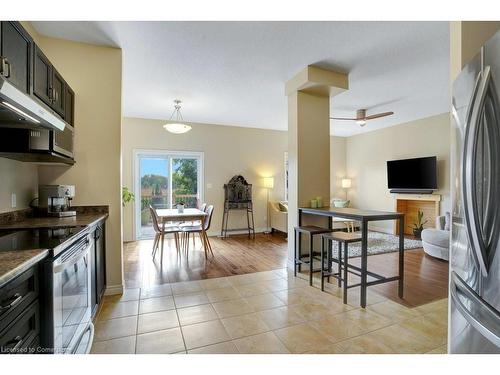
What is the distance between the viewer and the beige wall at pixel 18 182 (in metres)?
2.02

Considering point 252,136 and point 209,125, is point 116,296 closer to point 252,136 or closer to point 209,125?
point 209,125

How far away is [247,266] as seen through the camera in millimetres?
3646

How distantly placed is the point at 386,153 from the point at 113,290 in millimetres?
6426

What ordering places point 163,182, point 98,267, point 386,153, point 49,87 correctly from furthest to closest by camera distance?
point 386,153 → point 163,182 → point 98,267 → point 49,87

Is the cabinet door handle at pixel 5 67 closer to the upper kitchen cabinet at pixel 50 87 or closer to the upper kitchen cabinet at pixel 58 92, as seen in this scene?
the upper kitchen cabinet at pixel 50 87

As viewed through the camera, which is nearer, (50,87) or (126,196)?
(50,87)

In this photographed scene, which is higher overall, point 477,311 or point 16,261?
point 16,261

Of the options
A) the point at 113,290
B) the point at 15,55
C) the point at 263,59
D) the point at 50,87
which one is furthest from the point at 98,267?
the point at 263,59

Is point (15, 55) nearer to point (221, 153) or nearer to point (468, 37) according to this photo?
point (468, 37)

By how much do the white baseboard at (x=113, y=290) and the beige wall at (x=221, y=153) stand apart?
2.86 metres

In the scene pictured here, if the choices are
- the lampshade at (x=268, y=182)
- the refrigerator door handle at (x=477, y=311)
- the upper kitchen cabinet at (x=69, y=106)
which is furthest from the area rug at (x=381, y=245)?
the upper kitchen cabinet at (x=69, y=106)

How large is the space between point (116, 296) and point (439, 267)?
4148 mm

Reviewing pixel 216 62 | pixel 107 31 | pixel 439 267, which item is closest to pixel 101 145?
pixel 107 31

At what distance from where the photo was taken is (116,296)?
2648 mm
